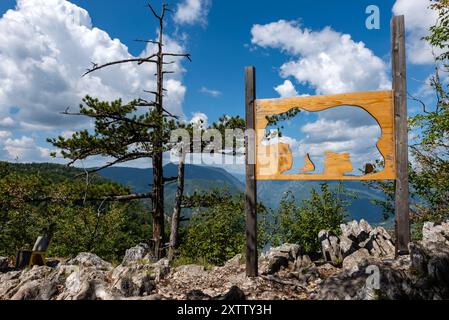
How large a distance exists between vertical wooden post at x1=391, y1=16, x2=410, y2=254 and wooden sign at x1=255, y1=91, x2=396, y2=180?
0.28ft

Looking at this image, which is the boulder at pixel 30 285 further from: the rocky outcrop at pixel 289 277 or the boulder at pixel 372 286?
the boulder at pixel 372 286

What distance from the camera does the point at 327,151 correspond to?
511 centimetres

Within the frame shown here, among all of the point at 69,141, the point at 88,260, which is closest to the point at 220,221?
the point at 88,260

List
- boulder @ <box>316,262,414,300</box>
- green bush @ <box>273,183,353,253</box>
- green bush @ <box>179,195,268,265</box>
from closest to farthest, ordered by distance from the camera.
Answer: boulder @ <box>316,262,414,300</box> → green bush @ <box>273,183,353,253</box> → green bush @ <box>179,195,268,265</box>

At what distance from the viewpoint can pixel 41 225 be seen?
2039 cm

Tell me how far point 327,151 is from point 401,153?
3.61 ft

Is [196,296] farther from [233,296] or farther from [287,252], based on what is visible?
[287,252]

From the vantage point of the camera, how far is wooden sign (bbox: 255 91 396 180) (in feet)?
16.3

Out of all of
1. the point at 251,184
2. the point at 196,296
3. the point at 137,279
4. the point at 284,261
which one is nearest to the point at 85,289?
the point at 137,279

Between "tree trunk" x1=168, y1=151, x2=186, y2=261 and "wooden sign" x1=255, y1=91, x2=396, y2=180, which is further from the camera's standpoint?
"tree trunk" x1=168, y1=151, x2=186, y2=261

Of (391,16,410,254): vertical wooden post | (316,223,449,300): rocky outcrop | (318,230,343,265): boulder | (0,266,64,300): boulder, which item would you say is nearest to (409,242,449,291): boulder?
(316,223,449,300): rocky outcrop

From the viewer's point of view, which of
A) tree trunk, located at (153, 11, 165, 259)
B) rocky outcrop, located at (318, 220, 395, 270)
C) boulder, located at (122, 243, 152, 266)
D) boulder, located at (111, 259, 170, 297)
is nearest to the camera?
boulder, located at (111, 259, 170, 297)

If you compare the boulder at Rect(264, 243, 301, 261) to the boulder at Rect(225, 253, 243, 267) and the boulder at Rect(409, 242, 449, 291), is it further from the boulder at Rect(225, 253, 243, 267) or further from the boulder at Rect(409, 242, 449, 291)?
the boulder at Rect(409, 242, 449, 291)
